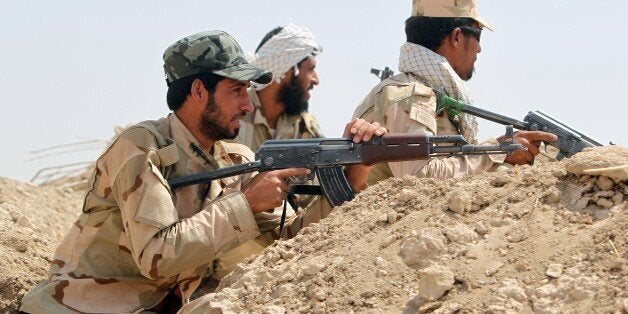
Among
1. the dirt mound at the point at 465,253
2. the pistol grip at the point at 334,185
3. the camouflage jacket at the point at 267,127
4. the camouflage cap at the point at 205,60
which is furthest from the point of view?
the camouflage jacket at the point at 267,127

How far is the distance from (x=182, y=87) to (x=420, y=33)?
1754mm

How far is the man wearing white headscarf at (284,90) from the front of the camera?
9914 millimetres

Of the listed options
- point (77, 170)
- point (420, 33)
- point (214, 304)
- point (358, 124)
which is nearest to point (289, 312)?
point (214, 304)

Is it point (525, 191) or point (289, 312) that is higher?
point (525, 191)

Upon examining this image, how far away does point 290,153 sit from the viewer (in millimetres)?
5512

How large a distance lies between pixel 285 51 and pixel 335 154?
17.0ft

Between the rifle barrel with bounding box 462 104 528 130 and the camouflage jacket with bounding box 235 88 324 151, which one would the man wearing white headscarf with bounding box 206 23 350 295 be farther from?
the rifle barrel with bounding box 462 104 528 130

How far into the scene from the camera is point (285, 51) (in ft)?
34.9

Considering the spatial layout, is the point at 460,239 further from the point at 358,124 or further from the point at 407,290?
A: the point at 358,124

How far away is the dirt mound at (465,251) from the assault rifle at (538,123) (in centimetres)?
147

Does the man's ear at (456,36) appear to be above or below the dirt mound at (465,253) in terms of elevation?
above

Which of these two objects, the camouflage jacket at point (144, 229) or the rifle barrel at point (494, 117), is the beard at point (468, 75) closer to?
the rifle barrel at point (494, 117)

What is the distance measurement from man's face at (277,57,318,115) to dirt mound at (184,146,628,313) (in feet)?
16.9

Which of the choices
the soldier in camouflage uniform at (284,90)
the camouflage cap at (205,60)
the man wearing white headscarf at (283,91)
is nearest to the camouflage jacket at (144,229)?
the camouflage cap at (205,60)
